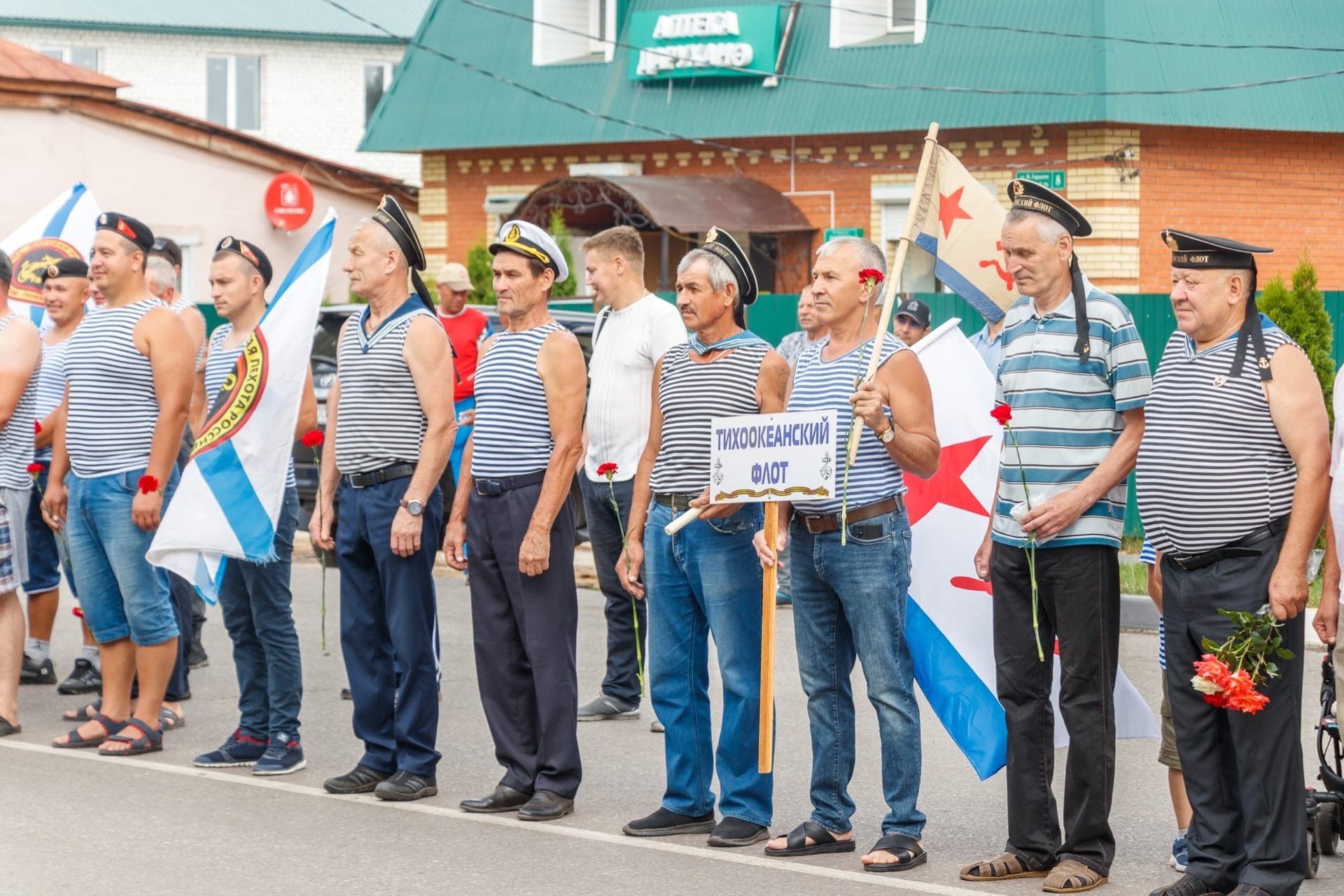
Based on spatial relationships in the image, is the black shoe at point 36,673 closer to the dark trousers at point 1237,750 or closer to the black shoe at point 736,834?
the black shoe at point 736,834

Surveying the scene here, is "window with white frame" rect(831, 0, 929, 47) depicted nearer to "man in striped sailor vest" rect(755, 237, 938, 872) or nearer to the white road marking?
the white road marking

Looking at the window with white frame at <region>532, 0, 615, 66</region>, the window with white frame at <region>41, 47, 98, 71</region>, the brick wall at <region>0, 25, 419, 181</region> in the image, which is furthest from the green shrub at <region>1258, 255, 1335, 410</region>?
the window with white frame at <region>41, 47, 98, 71</region>

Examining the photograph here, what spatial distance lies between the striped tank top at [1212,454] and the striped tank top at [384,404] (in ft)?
9.64

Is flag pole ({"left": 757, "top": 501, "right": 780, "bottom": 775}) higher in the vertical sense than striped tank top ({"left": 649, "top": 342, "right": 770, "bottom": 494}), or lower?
lower

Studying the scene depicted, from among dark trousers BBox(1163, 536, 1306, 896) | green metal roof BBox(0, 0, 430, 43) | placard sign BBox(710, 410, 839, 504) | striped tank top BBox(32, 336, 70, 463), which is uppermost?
green metal roof BBox(0, 0, 430, 43)

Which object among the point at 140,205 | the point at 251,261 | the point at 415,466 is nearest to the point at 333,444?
the point at 415,466

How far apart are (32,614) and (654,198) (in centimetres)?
1210

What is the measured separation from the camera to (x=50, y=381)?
9719mm

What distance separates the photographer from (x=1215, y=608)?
584 centimetres

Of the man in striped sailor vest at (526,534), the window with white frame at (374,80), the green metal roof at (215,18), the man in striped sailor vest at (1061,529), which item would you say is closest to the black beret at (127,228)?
the man in striped sailor vest at (526,534)

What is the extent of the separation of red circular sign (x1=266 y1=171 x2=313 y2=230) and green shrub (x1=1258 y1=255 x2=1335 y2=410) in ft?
64.6

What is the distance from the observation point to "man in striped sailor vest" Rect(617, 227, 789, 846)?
681 cm

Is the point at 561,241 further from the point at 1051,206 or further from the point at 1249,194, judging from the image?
the point at 1051,206

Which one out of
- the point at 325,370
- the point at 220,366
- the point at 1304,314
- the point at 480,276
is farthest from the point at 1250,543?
the point at 480,276
